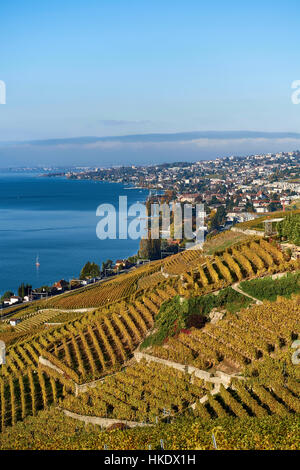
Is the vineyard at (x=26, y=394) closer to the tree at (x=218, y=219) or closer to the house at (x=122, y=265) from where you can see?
the house at (x=122, y=265)

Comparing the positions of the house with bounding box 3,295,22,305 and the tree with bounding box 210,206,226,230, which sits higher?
the tree with bounding box 210,206,226,230

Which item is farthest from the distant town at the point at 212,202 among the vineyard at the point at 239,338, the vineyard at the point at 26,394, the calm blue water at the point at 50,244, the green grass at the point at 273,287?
the vineyard at the point at 239,338

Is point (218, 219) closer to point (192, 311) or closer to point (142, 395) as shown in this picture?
point (192, 311)

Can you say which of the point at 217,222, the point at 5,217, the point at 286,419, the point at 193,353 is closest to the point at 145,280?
the point at 193,353

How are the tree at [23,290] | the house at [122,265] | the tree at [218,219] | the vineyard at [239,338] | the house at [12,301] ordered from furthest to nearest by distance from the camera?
the tree at [218,219]
the house at [122,265]
the tree at [23,290]
the house at [12,301]
the vineyard at [239,338]

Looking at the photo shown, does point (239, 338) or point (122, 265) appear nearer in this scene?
point (239, 338)

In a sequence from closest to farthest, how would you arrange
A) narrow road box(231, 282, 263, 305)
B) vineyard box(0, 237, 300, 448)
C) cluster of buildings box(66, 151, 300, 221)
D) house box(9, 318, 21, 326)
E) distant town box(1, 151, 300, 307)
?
vineyard box(0, 237, 300, 448) < narrow road box(231, 282, 263, 305) < house box(9, 318, 21, 326) < distant town box(1, 151, 300, 307) < cluster of buildings box(66, 151, 300, 221)

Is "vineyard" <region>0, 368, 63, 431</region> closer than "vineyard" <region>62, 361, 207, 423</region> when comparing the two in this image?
No

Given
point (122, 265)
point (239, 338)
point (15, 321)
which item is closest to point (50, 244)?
point (122, 265)

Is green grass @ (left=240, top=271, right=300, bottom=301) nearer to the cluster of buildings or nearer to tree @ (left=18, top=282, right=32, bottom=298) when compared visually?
tree @ (left=18, top=282, right=32, bottom=298)

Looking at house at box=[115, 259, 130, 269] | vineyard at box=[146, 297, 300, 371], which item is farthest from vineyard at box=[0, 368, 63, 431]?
house at box=[115, 259, 130, 269]

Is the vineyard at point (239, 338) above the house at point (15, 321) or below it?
above
